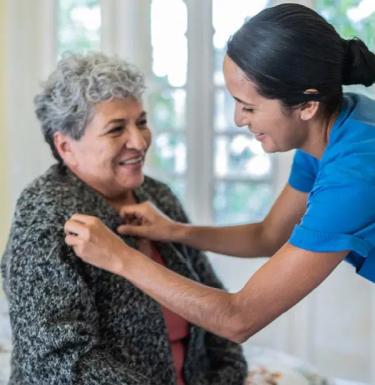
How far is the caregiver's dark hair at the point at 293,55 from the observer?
48.6 inches

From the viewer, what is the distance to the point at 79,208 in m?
1.55

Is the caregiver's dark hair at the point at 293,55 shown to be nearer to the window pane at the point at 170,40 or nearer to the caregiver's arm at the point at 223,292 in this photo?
the caregiver's arm at the point at 223,292

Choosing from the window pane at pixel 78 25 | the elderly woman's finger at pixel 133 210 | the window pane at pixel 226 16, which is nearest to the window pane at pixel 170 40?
the window pane at pixel 226 16

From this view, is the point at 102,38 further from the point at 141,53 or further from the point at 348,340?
the point at 348,340

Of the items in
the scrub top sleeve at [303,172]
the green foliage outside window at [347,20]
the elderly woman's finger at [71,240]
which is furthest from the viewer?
the green foliage outside window at [347,20]

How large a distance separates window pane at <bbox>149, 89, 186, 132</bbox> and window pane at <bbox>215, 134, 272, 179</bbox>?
0.15m

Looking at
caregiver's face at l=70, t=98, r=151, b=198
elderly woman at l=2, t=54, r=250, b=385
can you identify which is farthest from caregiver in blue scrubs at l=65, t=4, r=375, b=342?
caregiver's face at l=70, t=98, r=151, b=198

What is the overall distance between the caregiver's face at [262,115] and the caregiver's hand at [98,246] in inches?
13.3

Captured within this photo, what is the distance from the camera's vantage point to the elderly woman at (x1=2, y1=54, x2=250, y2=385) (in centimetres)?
142

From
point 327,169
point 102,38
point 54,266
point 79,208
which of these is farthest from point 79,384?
point 102,38

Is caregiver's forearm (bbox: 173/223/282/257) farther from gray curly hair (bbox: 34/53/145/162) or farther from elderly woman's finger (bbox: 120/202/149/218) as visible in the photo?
gray curly hair (bbox: 34/53/145/162)

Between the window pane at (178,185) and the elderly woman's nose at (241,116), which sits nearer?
the elderly woman's nose at (241,116)

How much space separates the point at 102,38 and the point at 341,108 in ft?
4.20

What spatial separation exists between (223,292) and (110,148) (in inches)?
19.1
